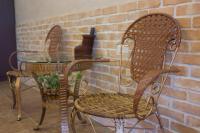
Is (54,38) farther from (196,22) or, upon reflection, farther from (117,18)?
(196,22)

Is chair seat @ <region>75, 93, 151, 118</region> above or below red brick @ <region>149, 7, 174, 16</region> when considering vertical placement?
below

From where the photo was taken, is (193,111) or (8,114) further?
(8,114)

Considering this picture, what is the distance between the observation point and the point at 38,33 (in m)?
3.69

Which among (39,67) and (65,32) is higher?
(65,32)

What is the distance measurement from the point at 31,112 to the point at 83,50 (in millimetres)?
994

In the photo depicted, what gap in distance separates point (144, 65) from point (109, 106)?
1.34 feet

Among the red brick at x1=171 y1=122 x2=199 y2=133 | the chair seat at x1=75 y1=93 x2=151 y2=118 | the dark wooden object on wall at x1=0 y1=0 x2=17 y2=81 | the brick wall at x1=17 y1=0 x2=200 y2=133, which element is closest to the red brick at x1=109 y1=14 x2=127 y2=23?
the brick wall at x1=17 y1=0 x2=200 y2=133

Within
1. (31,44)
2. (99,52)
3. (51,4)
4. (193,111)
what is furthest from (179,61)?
(31,44)

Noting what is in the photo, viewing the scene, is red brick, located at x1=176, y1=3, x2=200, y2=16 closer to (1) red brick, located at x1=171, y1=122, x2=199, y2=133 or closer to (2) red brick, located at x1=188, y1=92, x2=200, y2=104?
(2) red brick, located at x1=188, y1=92, x2=200, y2=104

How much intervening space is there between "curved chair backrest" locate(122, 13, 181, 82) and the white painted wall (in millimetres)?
342

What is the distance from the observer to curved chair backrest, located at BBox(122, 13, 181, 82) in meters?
1.55

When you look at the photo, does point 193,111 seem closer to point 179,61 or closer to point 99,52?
point 179,61

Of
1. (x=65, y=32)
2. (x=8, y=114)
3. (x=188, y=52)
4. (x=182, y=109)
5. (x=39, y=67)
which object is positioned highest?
(x=65, y=32)

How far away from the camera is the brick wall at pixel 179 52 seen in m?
1.46
